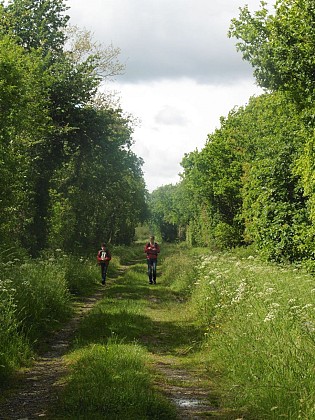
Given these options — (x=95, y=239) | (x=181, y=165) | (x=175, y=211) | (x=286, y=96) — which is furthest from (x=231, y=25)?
(x=175, y=211)

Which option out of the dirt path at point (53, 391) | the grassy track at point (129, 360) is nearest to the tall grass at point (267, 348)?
the dirt path at point (53, 391)

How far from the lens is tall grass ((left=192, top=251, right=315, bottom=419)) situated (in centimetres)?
636

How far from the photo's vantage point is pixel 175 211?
104812 millimetres

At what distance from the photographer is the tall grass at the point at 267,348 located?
6355 millimetres

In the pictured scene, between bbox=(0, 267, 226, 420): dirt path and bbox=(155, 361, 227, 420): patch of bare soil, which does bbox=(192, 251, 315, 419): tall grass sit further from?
bbox=(0, 267, 226, 420): dirt path

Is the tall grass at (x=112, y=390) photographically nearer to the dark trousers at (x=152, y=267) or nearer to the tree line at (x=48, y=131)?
the tree line at (x=48, y=131)

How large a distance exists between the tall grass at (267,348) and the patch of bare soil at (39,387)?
8.70 feet

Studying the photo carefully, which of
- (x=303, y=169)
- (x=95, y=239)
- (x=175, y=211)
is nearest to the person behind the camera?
(x=303, y=169)

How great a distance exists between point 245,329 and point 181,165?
6769 cm

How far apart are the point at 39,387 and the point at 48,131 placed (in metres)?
15.6

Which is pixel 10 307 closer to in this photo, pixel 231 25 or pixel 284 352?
pixel 284 352

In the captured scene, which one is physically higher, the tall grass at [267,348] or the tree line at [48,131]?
the tree line at [48,131]

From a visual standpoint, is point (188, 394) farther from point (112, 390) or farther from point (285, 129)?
point (285, 129)

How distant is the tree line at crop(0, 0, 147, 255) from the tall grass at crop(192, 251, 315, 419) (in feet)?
26.8
